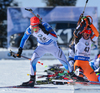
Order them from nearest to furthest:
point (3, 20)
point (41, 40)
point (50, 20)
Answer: point (41, 40)
point (50, 20)
point (3, 20)

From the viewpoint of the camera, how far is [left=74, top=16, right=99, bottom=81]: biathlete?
4.75 m

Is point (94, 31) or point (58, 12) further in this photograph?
point (58, 12)

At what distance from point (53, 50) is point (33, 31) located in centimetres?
67

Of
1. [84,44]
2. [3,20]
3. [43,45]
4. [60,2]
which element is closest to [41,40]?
[43,45]

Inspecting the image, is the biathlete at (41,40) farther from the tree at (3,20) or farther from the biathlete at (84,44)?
the tree at (3,20)

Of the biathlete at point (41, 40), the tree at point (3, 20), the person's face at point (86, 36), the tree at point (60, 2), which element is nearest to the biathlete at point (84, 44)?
the person's face at point (86, 36)

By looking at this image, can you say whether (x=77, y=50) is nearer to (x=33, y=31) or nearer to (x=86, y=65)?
(x=86, y=65)

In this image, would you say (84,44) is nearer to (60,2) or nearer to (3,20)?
(3,20)

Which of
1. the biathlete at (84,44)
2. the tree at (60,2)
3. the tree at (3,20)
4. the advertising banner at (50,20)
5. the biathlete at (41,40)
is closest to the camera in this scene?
the biathlete at (41,40)

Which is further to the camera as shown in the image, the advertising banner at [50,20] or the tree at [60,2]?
the tree at [60,2]

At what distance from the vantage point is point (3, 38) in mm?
19531

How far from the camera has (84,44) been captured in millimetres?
4871

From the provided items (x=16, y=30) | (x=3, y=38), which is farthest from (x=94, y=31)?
(x=3, y=38)

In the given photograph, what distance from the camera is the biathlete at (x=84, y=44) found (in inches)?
187
